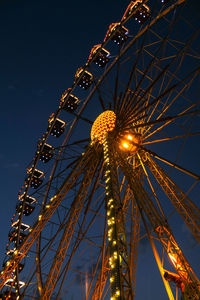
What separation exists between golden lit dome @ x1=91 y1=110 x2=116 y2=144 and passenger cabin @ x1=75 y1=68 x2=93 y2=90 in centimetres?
457

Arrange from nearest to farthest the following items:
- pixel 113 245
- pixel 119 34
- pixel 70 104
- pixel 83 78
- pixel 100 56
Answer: pixel 113 245
pixel 119 34
pixel 100 56
pixel 70 104
pixel 83 78

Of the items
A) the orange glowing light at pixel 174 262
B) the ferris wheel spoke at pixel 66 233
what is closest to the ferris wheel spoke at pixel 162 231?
the orange glowing light at pixel 174 262

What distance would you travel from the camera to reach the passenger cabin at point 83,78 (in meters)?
15.1

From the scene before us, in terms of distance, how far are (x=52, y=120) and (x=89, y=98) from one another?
2543 mm

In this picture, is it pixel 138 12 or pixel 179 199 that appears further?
pixel 138 12

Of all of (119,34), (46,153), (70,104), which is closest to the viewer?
(119,34)

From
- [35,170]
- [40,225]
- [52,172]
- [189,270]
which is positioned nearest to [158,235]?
[189,270]

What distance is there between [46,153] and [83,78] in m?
4.86

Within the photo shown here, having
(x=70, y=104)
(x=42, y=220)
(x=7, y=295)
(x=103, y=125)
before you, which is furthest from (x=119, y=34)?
(x=7, y=295)

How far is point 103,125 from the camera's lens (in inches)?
431

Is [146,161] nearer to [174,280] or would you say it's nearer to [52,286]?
[174,280]

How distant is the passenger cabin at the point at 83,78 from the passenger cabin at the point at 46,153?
4.07 meters

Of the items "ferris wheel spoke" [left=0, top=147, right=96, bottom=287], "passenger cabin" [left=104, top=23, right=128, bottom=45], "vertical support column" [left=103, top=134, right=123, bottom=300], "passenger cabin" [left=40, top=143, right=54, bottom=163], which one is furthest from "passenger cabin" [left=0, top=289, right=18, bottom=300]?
"passenger cabin" [left=104, top=23, right=128, bottom=45]

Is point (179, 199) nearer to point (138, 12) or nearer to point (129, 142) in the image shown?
point (129, 142)
